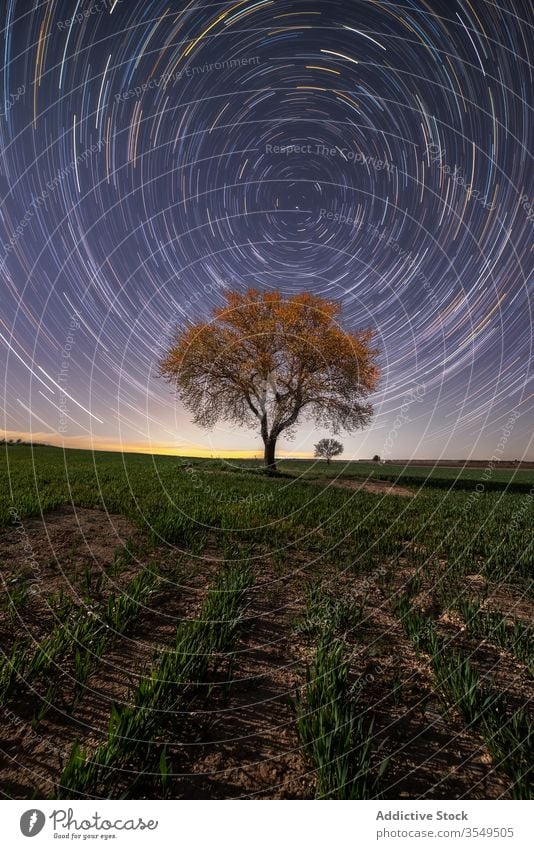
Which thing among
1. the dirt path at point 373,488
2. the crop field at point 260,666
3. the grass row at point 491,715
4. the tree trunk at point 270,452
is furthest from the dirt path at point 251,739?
the tree trunk at point 270,452

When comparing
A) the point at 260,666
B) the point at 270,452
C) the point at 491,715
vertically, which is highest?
A: the point at 270,452

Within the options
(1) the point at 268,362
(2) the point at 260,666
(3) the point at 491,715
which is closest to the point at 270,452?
(1) the point at 268,362

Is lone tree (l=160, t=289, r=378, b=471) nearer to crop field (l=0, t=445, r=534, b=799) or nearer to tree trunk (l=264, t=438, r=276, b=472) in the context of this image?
tree trunk (l=264, t=438, r=276, b=472)

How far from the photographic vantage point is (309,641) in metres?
4.86

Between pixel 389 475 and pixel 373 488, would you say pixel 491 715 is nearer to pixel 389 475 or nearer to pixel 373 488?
pixel 373 488

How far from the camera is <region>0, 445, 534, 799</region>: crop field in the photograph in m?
2.71

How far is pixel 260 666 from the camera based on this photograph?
422cm

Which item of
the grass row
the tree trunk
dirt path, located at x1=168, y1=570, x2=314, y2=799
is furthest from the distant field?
the grass row

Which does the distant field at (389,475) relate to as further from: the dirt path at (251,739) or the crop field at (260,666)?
the dirt path at (251,739)

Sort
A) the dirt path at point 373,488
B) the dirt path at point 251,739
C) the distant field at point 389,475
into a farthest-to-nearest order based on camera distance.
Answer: the distant field at point 389,475
the dirt path at point 373,488
the dirt path at point 251,739

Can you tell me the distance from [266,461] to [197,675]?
28294mm

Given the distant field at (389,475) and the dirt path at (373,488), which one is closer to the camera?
the dirt path at (373,488)

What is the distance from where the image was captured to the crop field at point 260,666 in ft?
8.91

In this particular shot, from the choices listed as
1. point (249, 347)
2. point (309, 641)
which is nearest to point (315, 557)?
point (309, 641)
